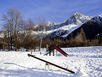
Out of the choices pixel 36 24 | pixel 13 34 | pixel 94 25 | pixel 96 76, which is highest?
pixel 94 25

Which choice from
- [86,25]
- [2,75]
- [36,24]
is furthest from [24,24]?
[86,25]

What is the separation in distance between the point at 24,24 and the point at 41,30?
207 inches

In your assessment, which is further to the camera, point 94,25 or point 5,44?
point 94,25

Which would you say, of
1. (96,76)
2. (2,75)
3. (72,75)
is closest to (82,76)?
(72,75)

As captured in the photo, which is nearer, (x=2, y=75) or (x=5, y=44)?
(x=2, y=75)

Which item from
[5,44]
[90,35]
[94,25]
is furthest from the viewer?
[94,25]

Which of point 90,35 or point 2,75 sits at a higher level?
point 90,35

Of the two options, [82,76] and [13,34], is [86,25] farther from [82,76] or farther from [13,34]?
[82,76]

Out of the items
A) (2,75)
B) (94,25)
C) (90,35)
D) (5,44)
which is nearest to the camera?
(2,75)

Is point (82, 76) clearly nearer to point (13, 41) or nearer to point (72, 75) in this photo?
point (72, 75)

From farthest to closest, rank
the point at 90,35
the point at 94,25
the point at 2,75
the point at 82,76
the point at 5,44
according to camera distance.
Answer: the point at 94,25, the point at 90,35, the point at 5,44, the point at 82,76, the point at 2,75

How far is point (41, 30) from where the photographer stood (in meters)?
30.0

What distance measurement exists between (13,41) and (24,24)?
18.4 ft

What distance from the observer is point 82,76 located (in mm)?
5918
